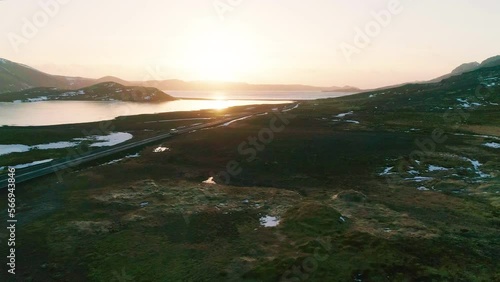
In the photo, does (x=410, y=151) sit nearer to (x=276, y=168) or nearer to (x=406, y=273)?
(x=276, y=168)

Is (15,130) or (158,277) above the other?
(15,130)

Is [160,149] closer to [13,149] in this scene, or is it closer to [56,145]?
[56,145]

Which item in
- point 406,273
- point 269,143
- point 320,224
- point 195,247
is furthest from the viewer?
point 269,143

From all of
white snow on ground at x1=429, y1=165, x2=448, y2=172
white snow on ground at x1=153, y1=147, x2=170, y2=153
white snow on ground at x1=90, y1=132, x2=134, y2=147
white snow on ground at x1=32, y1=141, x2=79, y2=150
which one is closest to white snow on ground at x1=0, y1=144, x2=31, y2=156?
white snow on ground at x1=32, y1=141, x2=79, y2=150

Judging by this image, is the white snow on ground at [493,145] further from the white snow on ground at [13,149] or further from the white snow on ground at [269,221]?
the white snow on ground at [13,149]

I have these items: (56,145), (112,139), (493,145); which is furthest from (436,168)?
(56,145)

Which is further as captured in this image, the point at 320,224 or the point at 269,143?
the point at 269,143

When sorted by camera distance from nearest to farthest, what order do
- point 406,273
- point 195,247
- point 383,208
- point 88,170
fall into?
1. point 406,273
2. point 195,247
3. point 383,208
4. point 88,170

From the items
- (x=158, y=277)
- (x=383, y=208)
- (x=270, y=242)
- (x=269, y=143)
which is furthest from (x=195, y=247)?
(x=269, y=143)
